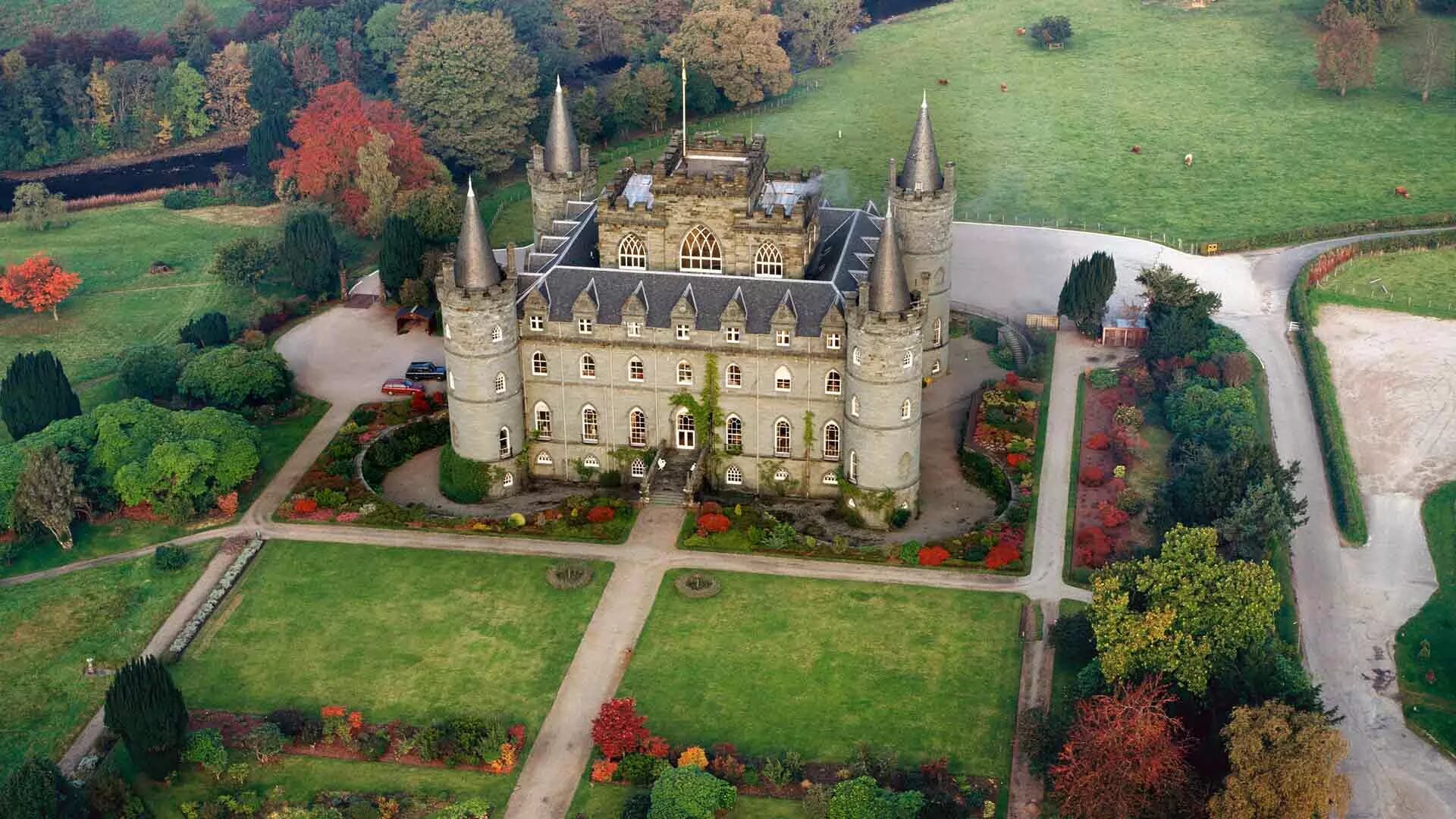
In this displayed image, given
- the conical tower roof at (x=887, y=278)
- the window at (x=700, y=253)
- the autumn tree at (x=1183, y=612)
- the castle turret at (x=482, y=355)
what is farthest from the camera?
the window at (x=700, y=253)

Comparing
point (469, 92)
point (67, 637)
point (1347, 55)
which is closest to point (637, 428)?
point (67, 637)

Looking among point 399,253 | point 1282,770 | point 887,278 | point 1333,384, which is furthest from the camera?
point 399,253

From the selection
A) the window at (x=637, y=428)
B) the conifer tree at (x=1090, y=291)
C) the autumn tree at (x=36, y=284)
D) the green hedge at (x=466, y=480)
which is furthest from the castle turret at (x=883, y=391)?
the autumn tree at (x=36, y=284)

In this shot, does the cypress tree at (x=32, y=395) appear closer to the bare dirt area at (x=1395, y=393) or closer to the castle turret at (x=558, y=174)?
the castle turret at (x=558, y=174)

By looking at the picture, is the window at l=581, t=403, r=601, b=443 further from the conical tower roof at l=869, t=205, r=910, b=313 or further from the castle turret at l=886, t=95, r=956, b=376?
the castle turret at l=886, t=95, r=956, b=376

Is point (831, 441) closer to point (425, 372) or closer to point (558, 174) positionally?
point (558, 174)

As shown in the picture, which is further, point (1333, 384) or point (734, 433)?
point (1333, 384)

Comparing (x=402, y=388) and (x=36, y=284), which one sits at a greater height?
(x=36, y=284)

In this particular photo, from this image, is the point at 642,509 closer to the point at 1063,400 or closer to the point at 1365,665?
the point at 1063,400
